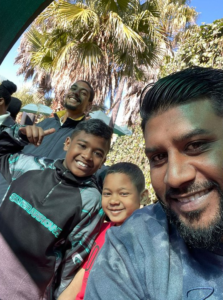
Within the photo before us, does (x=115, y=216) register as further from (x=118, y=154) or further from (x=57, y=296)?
(x=118, y=154)

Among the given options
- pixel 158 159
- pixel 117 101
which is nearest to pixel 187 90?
pixel 158 159

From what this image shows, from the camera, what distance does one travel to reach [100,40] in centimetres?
944

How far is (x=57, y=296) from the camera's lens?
2.03 metres

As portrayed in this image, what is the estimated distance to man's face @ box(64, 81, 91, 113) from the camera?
3.20 metres

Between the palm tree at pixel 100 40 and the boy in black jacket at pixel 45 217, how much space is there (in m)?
7.67

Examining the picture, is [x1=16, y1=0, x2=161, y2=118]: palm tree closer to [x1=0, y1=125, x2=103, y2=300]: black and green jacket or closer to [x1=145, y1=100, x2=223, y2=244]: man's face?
[x1=0, y1=125, x2=103, y2=300]: black and green jacket

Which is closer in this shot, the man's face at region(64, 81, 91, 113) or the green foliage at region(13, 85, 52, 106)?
the man's face at region(64, 81, 91, 113)

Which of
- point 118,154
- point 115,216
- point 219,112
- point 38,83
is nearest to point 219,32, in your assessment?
point 115,216

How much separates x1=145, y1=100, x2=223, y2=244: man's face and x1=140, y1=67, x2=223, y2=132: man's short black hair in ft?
0.10

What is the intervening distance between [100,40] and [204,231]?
9310 mm

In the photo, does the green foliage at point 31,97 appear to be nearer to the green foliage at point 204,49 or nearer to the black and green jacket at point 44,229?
the green foliage at point 204,49

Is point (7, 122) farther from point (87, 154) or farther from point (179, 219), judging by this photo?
point (179, 219)

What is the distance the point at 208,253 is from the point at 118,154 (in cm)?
794

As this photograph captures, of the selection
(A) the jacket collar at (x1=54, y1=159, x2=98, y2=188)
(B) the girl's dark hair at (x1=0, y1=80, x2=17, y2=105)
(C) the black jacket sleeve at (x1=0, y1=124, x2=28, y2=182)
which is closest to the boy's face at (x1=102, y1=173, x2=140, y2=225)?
(A) the jacket collar at (x1=54, y1=159, x2=98, y2=188)
